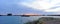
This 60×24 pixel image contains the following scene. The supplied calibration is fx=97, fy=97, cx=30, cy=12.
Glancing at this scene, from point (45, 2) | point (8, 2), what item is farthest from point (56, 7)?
point (8, 2)

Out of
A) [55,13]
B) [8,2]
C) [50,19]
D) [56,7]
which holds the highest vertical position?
[8,2]

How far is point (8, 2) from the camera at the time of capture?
5.92ft

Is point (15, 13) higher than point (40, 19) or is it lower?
higher

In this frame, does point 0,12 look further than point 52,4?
No

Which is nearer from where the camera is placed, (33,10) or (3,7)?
(3,7)

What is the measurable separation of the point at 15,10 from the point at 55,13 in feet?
2.51

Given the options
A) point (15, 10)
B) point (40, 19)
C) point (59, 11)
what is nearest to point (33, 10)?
point (40, 19)

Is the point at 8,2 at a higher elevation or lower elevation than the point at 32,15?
higher

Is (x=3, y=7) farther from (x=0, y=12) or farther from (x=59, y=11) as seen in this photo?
(x=59, y=11)

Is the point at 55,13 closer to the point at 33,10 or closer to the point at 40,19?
the point at 40,19

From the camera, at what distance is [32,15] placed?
1907mm

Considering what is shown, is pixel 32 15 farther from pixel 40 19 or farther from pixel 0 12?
pixel 0 12

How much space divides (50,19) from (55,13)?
17cm

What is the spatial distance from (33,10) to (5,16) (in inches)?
21.8
